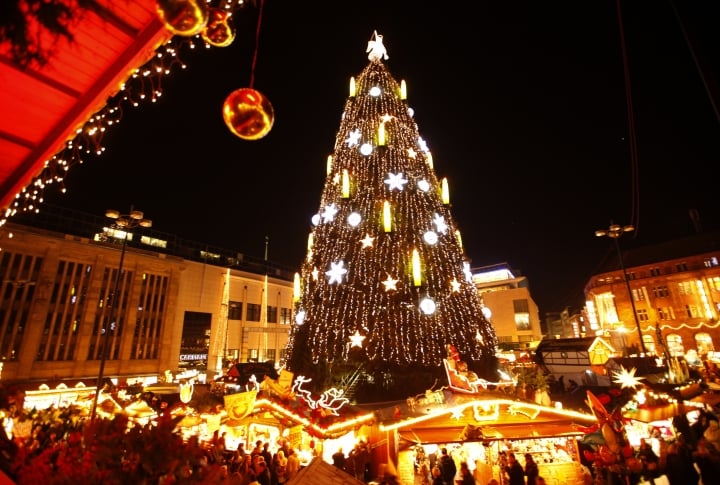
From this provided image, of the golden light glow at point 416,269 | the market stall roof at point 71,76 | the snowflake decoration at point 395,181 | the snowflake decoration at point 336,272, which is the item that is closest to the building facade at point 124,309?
the snowflake decoration at point 336,272

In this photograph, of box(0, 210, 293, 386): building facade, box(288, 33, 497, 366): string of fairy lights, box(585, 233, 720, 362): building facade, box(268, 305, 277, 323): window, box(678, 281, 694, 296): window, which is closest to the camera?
box(288, 33, 497, 366): string of fairy lights

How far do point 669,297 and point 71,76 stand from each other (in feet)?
201

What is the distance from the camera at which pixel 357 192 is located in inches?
807

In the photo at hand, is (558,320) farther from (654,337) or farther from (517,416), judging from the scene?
(517,416)

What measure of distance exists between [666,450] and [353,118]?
2061cm

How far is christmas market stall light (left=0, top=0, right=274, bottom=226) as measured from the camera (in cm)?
326

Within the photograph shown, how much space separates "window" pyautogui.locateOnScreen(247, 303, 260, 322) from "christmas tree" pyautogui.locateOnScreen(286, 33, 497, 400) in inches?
1210

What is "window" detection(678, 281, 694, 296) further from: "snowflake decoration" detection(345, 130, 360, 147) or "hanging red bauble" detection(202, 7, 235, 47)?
"hanging red bauble" detection(202, 7, 235, 47)

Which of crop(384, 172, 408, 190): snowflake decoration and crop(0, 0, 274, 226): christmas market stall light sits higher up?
crop(384, 172, 408, 190): snowflake decoration

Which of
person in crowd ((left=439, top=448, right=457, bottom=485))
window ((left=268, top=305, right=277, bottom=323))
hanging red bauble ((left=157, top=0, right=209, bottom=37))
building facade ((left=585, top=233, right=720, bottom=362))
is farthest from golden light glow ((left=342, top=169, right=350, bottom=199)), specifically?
window ((left=268, top=305, right=277, bottom=323))

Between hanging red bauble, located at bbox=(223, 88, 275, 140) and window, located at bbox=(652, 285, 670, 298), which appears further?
window, located at bbox=(652, 285, 670, 298)

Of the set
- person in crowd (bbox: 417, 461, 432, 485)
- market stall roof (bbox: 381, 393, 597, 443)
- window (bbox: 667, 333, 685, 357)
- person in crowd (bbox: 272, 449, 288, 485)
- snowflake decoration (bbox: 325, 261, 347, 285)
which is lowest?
person in crowd (bbox: 417, 461, 432, 485)

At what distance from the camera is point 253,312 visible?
50.3 m

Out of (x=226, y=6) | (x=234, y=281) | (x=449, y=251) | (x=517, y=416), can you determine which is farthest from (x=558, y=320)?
(x=226, y=6)
